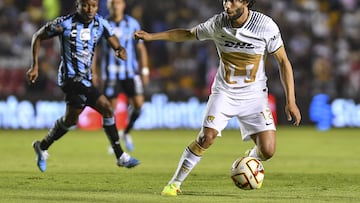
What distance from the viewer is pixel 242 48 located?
31.3ft

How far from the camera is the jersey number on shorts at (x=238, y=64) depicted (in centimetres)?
959

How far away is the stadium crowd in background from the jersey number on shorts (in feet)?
40.7

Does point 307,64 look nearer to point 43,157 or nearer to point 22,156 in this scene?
point 22,156

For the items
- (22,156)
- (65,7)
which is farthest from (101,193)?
(65,7)

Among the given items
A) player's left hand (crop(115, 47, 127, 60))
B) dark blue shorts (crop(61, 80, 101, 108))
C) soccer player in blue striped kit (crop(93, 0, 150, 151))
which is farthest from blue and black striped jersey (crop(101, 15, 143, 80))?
player's left hand (crop(115, 47, 127, 60))

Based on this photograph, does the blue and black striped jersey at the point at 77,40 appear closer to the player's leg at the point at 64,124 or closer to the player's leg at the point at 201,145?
the player's leg at the point at 64,124

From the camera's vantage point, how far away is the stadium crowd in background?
2305cm

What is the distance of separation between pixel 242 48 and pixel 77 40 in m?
2.86

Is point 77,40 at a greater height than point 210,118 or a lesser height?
lesser

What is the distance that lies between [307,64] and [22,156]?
35.6 feet

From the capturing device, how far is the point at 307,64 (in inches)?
944

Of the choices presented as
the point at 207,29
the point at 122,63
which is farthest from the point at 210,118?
the point at 122,63

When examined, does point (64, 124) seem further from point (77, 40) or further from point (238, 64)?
point (238, 64)

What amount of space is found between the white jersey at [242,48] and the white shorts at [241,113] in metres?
0.07
